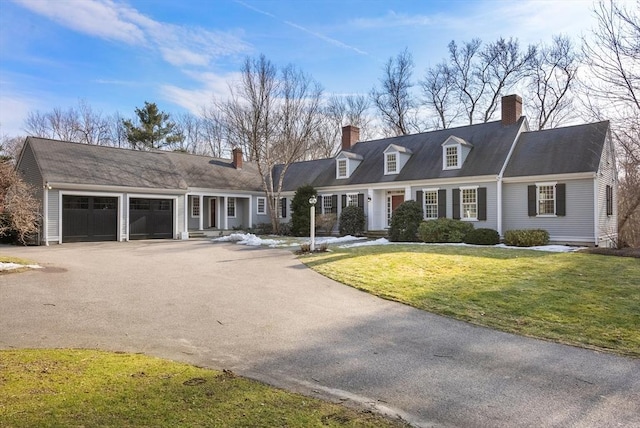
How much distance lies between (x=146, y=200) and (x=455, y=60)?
27779 mm

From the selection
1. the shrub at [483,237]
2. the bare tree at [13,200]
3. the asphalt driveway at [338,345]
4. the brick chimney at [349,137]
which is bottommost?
the asphalt driveway at [338,345]

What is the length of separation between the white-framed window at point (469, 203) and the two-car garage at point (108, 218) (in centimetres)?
1596

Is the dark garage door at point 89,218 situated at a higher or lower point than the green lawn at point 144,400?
higher

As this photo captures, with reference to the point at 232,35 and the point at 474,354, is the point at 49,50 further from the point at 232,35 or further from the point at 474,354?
the point at 474,354

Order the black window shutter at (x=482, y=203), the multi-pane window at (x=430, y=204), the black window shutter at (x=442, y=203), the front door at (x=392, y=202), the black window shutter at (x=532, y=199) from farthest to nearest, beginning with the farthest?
1. the front door at (x=392, y=202)
2. the multi-pane window at (x=430, y=204)
3. the black window shutter at (x=442, y=203)
4. the black window shutter at (x=482, y=203)
5. the black window shutter at (x=532, y=199)

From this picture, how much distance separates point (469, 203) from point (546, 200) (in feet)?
10.5

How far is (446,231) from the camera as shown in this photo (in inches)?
745

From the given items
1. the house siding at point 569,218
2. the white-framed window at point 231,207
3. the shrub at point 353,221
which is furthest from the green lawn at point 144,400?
the white-framed window at point 231,207

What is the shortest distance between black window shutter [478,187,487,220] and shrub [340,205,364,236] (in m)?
6.36

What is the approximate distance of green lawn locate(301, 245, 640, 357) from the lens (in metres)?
6.54

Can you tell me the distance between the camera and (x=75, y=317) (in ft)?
22.0

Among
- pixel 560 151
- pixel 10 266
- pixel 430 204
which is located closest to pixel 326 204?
pixel 430 204

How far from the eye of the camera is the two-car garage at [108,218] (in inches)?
814

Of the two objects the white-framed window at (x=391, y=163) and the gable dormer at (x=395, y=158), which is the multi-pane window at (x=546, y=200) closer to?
the gable dormer at (x=395, y=158)
